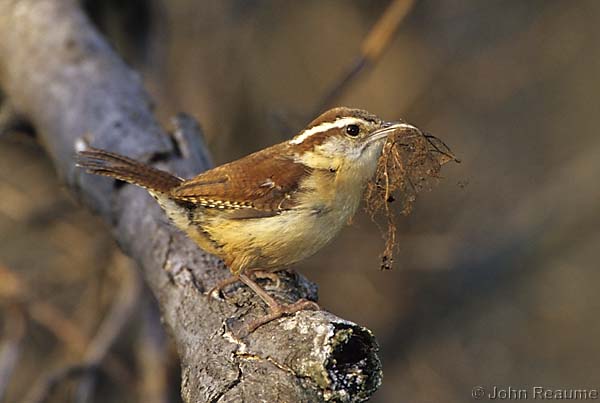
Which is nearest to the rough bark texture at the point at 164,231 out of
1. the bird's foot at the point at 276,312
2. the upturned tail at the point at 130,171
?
the bird's foot at the point at 276,312

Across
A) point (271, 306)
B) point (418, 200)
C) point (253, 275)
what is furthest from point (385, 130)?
point (418, 200)

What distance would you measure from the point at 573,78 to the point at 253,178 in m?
5.90

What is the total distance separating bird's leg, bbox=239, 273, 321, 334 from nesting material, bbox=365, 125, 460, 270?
349 mm

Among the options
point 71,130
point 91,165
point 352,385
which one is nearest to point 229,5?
point 71,130

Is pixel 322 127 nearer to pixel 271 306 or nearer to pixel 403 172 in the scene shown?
pixel 403 172

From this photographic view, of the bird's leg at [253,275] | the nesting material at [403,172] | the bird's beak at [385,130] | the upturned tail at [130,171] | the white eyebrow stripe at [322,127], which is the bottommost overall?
the bird's leg at [253,275]

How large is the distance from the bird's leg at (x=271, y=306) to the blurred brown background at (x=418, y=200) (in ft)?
7.04

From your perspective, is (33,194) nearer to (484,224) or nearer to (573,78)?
(484,224)

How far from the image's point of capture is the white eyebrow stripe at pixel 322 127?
3.34 meters

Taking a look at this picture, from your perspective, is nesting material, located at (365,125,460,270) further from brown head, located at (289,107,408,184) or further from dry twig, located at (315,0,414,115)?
dry twig, located at (315,0,414,115)

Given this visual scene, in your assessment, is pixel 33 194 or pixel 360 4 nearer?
pixel 33 194

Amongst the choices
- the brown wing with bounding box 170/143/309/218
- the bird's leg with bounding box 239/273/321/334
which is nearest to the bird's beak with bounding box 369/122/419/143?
the brown wing with bounding box 170/143/309/218

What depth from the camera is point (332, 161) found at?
3348mm

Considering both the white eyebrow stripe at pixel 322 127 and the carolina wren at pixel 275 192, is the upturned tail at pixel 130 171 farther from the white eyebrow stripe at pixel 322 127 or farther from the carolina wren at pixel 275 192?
the white eyebrow stripe at pixel 322 127
